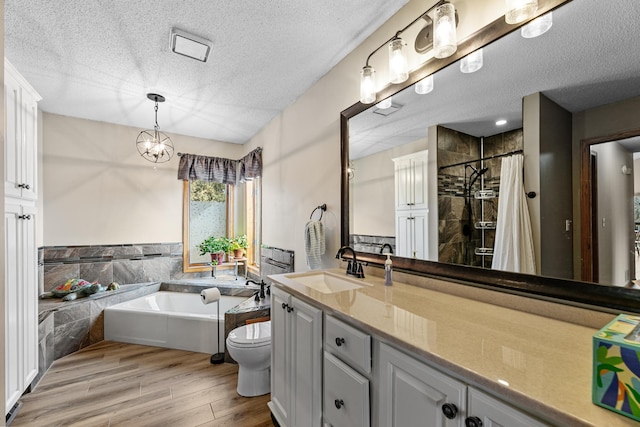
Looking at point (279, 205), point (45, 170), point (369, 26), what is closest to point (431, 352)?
point (369, 26)

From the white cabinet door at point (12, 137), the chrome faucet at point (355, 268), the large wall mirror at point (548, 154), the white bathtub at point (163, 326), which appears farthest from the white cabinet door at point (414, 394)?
the white cabinet door at point (12, 137)

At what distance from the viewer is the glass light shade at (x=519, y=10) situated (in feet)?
3.31

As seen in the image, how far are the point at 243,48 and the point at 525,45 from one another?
1701 mm

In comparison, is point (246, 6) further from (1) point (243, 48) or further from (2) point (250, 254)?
(2) point (250, 254)

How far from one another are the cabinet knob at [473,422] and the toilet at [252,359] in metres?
1.65

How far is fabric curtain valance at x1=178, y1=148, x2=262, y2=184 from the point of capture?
11.9 feet

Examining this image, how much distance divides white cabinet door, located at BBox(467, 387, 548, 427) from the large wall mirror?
22.3 inches

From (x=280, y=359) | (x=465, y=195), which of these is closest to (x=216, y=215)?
(x=280, y=359)

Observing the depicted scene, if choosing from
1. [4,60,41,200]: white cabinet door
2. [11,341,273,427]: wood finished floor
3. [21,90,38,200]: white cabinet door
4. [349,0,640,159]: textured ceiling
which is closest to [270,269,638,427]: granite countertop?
[349,0,640,159]: textured ceiling

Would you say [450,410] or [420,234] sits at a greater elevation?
[420,234]

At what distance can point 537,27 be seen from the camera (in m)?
1.02

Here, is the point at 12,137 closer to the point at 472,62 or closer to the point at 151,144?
the point at 151,144

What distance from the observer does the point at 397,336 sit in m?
0.84

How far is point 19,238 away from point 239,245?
2364 mm
